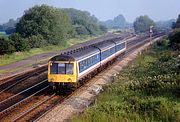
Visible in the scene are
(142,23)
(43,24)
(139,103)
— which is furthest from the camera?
(142,23)

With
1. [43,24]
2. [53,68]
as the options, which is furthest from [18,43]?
[53,68]

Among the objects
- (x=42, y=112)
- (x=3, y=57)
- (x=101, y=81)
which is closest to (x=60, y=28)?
(x=3, y=57)

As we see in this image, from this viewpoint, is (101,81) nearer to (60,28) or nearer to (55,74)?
(55,74)

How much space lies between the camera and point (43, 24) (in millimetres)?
74875

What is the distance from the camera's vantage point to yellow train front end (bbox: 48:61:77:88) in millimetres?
27016

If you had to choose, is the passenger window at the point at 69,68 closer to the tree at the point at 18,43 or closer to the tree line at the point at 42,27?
the tree at the point at 18,43

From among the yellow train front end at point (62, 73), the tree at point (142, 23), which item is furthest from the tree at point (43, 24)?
the tree at point (142, 23)

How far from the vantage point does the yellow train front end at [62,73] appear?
27016 mm

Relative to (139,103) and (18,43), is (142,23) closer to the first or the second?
(18,43)

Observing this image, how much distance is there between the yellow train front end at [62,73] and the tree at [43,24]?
47388 mm

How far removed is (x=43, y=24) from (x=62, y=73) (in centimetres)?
4903

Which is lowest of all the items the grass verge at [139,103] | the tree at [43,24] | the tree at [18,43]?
the grass verge at [139,103]

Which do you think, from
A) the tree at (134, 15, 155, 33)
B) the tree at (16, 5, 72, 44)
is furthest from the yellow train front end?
the tree at (134, 15, 155, 33)

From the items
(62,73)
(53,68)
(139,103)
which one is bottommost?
(139,103)
